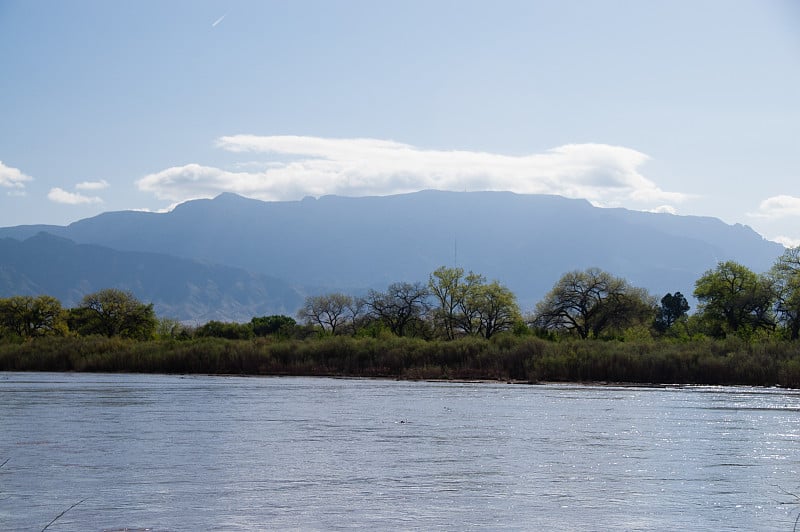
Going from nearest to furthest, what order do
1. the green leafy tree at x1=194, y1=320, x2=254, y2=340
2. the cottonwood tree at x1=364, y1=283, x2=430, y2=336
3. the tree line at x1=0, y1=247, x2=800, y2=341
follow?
the tree line at x1=0, y1=247, x2=800, y2=341
the cottonwood tree at x1=364, y1=283, x2=430, y2=336
the green leafy tree at x1=194, y1=320, x2=254, y2=340

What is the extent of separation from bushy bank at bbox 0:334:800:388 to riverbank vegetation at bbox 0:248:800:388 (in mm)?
87

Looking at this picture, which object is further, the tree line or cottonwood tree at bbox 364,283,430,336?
cottonwood tree at bbox 364,283,430,336

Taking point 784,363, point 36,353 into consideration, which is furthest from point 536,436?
point 36,353

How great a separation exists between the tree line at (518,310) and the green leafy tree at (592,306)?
10 centimetres

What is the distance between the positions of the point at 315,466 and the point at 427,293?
285 feet

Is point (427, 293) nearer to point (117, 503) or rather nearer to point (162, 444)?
point (162, 444)

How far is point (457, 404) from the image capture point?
143 feet

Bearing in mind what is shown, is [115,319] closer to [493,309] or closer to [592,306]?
[493,309]

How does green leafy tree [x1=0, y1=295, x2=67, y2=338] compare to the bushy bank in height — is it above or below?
above

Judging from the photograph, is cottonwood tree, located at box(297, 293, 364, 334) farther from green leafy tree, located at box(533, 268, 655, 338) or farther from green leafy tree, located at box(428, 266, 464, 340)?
green leafy tree, located at box(533, 268, 655, 338)

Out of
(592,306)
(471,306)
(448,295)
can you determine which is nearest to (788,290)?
(592,306)

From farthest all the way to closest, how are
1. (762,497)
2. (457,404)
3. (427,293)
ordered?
(427,293) → (457,404) → (762,497)

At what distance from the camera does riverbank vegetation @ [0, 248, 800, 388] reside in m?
62.1

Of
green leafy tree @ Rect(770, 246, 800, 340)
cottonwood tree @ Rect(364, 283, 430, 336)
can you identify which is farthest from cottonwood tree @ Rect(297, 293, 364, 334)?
green leafy tree @ Rect(770, 246, 800, 340)
